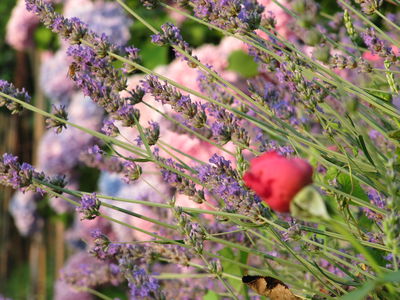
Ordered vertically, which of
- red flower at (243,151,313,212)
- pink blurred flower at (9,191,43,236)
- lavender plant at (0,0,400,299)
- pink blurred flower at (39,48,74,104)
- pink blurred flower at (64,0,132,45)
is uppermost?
red flower at (243,151,313,212)

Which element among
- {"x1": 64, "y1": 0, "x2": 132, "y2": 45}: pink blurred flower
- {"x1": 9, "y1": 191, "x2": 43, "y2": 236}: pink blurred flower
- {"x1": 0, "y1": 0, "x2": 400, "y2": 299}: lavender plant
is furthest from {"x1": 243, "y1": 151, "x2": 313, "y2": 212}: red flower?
{"x1": 9, "y1": 191, "x2": 43, "y2": 236}: pink blurred flower

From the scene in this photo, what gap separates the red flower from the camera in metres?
0.50

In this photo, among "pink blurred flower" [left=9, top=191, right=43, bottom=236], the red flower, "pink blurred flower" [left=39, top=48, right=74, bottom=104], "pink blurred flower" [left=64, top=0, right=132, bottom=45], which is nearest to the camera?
the red flower

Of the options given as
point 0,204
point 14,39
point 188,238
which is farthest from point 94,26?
point 0,204

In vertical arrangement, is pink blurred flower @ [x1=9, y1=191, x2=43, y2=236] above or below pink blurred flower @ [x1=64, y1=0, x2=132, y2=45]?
below

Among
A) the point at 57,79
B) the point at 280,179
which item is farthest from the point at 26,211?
the point at 280,179

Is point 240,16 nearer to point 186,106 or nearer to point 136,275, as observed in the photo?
point 186,106

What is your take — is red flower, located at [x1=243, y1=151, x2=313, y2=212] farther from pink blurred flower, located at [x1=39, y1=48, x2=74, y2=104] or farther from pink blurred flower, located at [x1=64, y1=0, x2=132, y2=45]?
pink blurred flower, located at [x1=39, y1=48, x2=74, y2=104]

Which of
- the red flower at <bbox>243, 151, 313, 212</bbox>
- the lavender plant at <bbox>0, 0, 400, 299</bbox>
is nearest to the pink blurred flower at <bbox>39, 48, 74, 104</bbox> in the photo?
the lavender plant at <bbox>0, 0, 400, 299</bbox>

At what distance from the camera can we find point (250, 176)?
1.75 ft

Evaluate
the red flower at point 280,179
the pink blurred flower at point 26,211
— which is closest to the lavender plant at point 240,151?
the red flower at point 280,179

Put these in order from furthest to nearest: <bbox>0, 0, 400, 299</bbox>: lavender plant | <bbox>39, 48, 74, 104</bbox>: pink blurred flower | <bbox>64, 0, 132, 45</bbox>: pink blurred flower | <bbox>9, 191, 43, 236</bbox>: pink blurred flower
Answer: <bbox>9, 191, 43, 236</bbox>: pink blurred flower < <bbox>39, 48, 74, 104</bbox>: pink blurred flower < <bbox>64, 0, 132, 45</bbox>: pink blurred flower < <bbox>0, 0, 400, 299</bbox>: lavender plant

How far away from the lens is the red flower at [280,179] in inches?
19.5

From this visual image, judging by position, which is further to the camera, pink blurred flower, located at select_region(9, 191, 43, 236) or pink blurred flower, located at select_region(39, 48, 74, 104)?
pink blurred flower, located at select_region(9, 191, 43, 236)
